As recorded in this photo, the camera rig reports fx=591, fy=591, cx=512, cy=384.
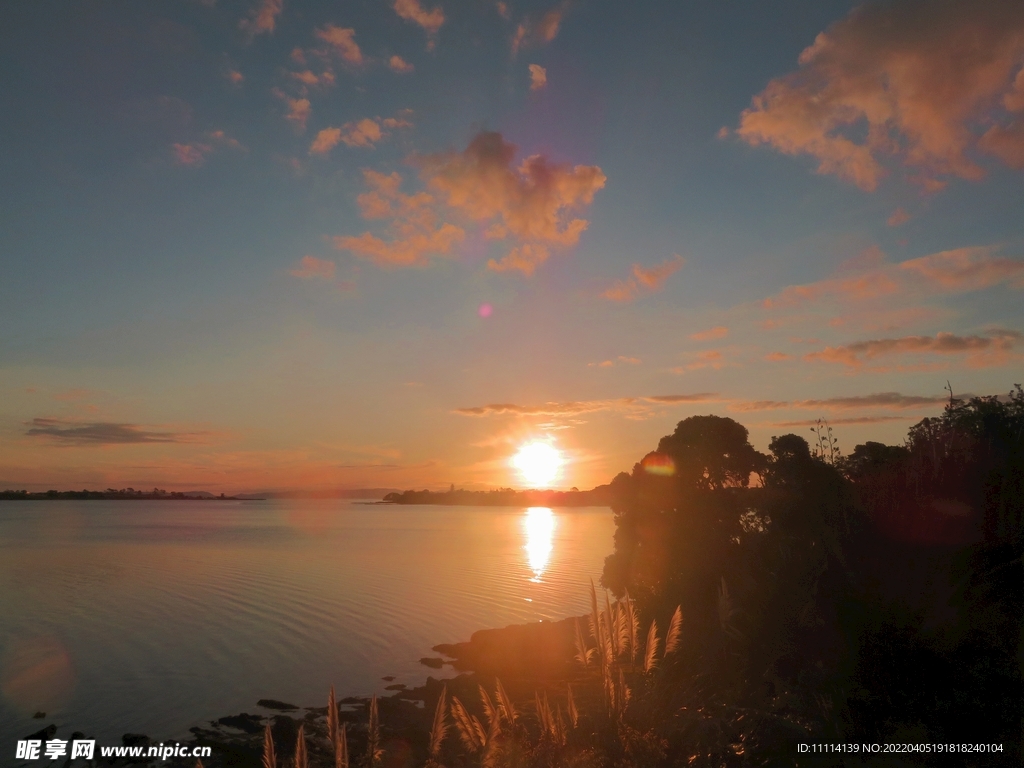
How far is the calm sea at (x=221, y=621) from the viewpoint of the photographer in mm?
21406

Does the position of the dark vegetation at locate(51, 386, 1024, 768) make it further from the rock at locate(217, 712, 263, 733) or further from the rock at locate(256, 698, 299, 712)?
the rock at locate(256, 698, 299, 712)

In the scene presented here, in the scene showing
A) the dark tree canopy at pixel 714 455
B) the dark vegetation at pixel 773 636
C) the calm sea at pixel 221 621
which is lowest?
the calm sea at pixel 221 621

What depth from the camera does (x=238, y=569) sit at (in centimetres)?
5409

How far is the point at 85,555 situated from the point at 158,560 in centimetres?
967

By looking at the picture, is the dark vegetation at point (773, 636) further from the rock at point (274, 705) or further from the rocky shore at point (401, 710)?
the rock at point (274, 705)

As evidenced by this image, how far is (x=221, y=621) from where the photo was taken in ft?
110

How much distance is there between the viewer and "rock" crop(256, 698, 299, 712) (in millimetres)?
21078

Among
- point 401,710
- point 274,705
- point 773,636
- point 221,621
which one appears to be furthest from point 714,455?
point 221,621

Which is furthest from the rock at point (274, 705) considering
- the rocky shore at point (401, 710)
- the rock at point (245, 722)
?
the rock at point (245, 722)

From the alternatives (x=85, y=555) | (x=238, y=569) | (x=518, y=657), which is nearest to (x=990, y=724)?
(x=518, y=657)

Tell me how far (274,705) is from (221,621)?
14804 mm

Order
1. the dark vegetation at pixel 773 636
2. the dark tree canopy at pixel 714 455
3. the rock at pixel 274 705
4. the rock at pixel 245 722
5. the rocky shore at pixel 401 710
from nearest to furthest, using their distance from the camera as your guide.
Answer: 1. the dark vegetation at pixel 773 636
2. the rocky shore at pixel 401 710
3. the rock at pixel 245 722
4. the rock at pixel 274 705
5. the dark tree canopy at pixel 714 455

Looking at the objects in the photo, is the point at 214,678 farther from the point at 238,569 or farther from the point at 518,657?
the point at 238,569

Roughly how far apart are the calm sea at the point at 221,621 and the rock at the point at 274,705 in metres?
0.43
